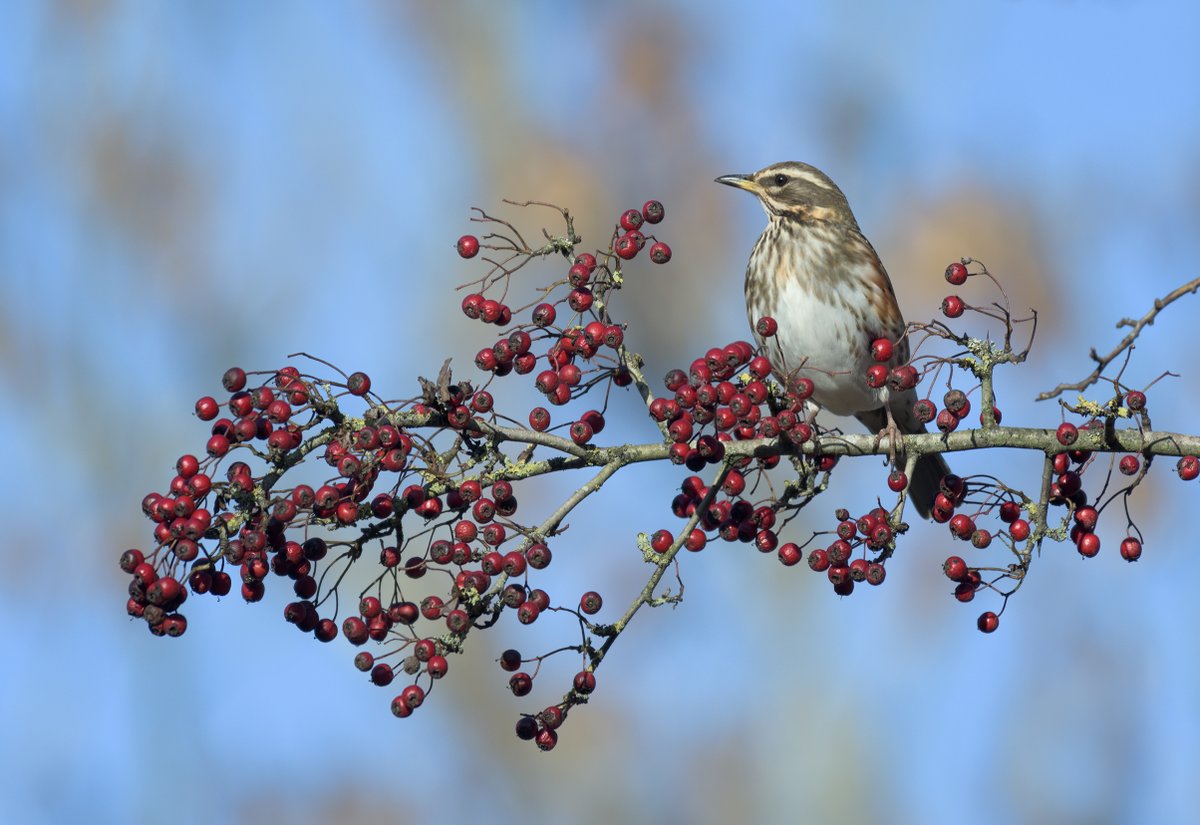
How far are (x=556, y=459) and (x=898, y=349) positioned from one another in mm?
3591

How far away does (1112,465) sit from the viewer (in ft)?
13.5

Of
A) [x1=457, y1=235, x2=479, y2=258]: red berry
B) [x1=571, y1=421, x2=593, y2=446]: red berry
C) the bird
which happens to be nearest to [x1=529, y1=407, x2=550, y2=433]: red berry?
[x1=571, y1=421, x2=593, y2=446]: red berry

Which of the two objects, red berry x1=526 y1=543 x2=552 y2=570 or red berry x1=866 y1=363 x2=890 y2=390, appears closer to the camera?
red berry x1=526 y1=543 x2=552 y2=570

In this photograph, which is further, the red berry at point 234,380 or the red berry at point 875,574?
the red berry at point 875,574

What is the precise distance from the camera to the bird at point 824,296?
6.57 m

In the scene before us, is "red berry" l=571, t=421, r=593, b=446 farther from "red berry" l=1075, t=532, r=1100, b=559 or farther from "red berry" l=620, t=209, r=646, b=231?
"red berry" l=1075, t=532, r=1100, b=559

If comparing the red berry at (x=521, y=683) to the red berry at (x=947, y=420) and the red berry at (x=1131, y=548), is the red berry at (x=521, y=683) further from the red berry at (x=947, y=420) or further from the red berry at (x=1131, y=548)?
the red berry at (x=1131, y=548)

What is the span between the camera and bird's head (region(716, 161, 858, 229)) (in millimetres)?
7148

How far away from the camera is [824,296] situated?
6.61 m

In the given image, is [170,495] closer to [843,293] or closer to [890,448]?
[890,448]

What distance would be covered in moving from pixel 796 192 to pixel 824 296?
87cm

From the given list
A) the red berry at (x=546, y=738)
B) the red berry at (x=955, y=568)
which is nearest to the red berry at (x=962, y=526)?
the red berry at (x=955, y=568)

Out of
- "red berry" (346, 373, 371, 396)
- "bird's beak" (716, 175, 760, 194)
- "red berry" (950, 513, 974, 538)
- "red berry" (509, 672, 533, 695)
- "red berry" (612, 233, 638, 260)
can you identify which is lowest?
"red berry" (509, 672, 533, 695)

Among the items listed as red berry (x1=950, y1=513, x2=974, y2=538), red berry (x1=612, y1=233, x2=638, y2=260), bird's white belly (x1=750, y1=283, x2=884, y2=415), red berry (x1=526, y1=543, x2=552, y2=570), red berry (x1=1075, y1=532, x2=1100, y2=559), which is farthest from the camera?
bird's white belly (x1=750, y1=283, x2=884, y2=415)
